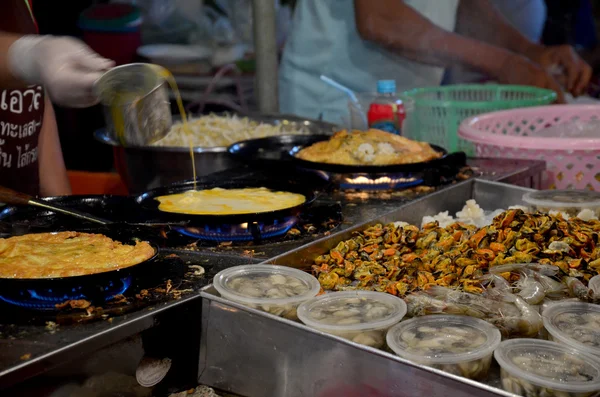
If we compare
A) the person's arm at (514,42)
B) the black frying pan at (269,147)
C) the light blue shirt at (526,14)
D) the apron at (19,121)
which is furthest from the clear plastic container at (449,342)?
the light blue shirt at (526,14)

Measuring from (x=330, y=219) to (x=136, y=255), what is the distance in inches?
28.9

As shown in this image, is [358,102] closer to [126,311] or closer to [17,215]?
[17,215]

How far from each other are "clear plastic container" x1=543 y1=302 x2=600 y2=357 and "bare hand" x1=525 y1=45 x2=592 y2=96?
9.97ft

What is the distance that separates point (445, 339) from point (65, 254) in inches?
33.7

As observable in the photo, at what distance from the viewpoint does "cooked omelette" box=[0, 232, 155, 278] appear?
4.73ft

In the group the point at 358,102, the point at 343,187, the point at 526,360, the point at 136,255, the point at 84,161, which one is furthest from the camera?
the point at 84,161

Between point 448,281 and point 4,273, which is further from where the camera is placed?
point 448,281

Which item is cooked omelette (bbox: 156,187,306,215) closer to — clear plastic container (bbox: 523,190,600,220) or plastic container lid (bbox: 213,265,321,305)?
plastic container lid (bbox: 213,265,321,305)

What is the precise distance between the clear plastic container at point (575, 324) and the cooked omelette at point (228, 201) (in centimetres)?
81

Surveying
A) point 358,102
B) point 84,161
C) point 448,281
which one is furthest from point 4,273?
point 84,161

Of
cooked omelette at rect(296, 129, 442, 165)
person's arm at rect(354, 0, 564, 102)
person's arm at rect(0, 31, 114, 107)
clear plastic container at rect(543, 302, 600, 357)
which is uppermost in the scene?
person's arm at rect(354, 0, 564, 102)

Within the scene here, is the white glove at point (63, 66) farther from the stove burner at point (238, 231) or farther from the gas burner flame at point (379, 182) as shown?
the gas burner flame at point (379, 182)

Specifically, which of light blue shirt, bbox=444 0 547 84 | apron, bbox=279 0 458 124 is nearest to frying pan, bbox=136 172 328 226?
apron, bbox=279 0 458 124

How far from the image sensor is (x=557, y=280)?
5.14ft
